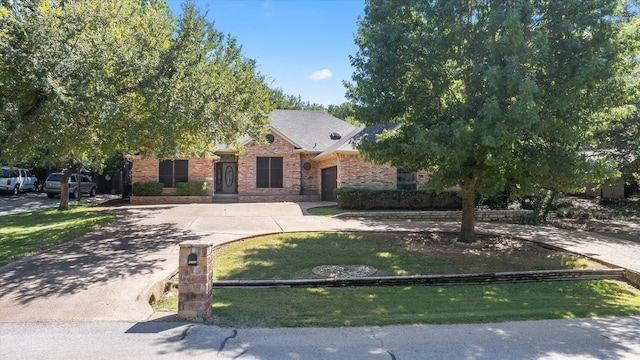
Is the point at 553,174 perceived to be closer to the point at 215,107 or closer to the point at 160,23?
the point at 215,107

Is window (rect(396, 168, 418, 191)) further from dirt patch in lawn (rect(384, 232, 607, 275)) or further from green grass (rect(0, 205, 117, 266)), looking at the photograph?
green grass (rect(0, 205, 117, 266))

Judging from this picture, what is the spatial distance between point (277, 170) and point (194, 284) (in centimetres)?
1899

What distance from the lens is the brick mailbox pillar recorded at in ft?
17.0

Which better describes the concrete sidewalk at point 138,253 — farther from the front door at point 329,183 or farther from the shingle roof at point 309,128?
the shingle roof at point 309,128

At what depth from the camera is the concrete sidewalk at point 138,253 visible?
18.9ft

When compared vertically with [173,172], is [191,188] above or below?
below

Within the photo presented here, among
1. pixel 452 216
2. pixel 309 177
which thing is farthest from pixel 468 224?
pixel 309 177

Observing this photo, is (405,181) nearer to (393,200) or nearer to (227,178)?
(393,200)

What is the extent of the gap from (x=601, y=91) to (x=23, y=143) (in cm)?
1333

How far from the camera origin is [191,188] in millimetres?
22094

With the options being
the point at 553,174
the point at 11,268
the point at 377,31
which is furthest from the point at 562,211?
the point at 11,268

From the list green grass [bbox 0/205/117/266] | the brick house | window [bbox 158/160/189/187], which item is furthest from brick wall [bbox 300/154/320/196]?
green grass [bbox 0/205/117/266]

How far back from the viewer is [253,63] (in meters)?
13.5

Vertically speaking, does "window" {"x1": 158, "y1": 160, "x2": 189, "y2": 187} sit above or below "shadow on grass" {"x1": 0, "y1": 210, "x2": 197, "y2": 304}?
above
